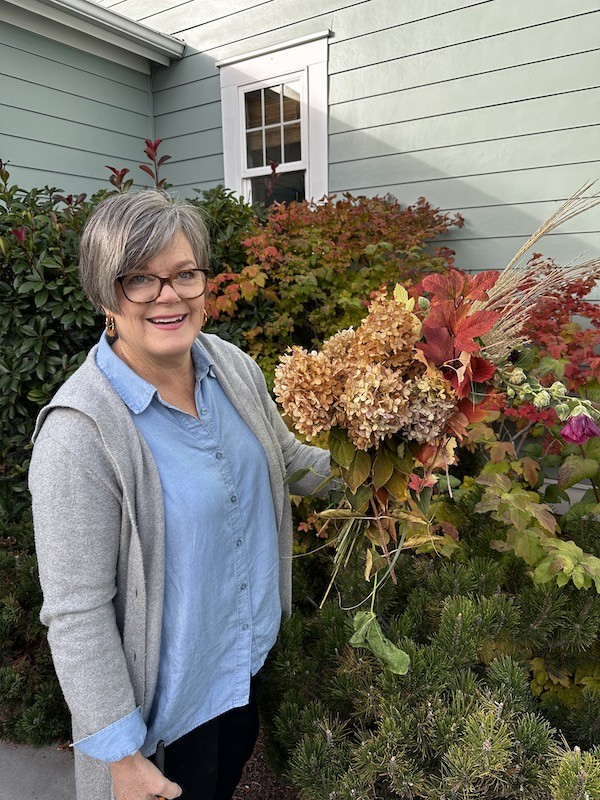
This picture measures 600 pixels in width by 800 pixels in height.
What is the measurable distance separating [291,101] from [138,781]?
484 cm

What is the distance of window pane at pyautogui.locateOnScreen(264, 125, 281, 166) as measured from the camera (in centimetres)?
482

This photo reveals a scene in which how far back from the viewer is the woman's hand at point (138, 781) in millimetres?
1156

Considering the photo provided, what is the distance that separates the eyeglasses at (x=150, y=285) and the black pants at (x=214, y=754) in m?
1.08

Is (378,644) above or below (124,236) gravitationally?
below

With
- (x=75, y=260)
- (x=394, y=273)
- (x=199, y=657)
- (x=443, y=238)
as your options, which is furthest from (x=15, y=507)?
(x=443, y=238)

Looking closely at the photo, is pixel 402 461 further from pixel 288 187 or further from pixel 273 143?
pixel 273 143

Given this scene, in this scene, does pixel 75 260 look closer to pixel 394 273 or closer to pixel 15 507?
pixel 15 507

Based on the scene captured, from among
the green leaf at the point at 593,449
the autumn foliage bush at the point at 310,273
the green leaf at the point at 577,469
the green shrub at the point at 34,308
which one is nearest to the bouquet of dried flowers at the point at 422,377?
the green leaf at the point at 577,469

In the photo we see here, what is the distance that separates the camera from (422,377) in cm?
99

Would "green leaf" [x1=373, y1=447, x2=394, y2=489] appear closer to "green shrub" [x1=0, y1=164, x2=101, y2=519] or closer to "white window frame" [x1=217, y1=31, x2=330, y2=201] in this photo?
"green shrub" [x1=0, y1=164, x2=101, y2=519]

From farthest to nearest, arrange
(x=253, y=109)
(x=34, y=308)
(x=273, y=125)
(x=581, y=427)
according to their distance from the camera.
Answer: (x=253, y=109)
(x=273, y=125)
(x=34, y=308)
(x=581, y=427)

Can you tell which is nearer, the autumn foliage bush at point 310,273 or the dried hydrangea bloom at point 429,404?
the dried hydrangea bloom at point 429,404

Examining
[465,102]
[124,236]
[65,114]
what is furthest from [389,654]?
[65,114]

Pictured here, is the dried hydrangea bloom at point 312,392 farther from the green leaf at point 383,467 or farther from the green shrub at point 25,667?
the green shrub at point 25,667
